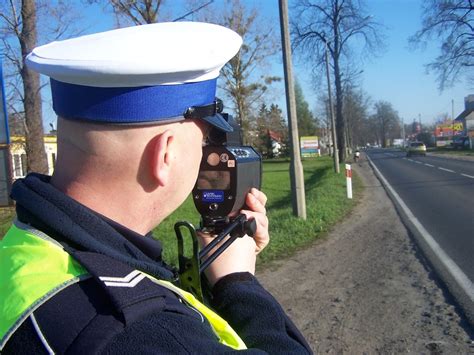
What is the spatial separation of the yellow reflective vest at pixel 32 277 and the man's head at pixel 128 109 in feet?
0.47

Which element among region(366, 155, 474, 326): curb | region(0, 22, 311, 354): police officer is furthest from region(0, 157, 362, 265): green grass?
region(0, 22, 311, 354): police officer

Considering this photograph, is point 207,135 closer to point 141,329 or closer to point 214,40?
point 214,40

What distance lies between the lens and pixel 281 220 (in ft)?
34.0

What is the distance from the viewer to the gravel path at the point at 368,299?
4156 mm

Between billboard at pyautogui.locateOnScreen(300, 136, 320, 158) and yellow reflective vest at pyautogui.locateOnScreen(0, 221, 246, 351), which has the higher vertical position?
yellow reflective vest at pyautogui.locateOnScreen(0, 221, 246, 351)

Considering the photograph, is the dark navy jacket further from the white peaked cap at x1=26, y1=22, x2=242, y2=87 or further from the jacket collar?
the white peaked cap at x1=26, y1=22, x2=242, y2=87

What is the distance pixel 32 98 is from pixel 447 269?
31.1 ft

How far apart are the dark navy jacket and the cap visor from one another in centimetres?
Answer: 32

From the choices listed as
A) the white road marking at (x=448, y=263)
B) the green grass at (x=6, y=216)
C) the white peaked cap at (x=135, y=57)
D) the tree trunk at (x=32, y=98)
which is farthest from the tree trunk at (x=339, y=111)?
the white peaked cap at (x=135, y=57)

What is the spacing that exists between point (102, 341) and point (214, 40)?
2.38 ft

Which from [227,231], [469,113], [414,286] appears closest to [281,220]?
[414,286]

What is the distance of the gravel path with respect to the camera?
164 inches

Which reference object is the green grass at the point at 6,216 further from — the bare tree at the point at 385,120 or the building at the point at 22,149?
the bare tree at the point at 385,120

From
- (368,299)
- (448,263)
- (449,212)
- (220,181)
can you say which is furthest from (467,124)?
(220,181)
